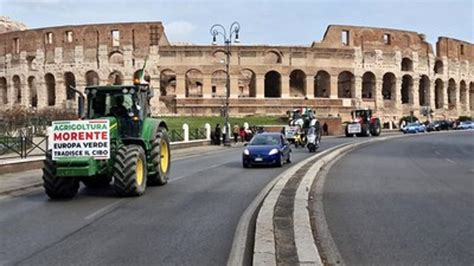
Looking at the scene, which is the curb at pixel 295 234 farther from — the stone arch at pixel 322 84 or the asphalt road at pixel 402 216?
the stone arch at pixel 322 84

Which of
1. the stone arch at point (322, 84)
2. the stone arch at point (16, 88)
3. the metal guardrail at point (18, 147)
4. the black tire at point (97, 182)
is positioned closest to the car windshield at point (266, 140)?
the metal guardrail at point (18, 147)

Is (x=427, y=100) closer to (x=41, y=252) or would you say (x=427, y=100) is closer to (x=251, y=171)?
(x=251, y=171)

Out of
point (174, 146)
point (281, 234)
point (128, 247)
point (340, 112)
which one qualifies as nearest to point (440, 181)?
point (281, 234)

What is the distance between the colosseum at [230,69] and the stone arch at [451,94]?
4.15 m

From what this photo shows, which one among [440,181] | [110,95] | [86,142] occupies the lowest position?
[440,181]

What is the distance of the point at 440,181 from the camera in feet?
56.1

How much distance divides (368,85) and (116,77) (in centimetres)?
3653

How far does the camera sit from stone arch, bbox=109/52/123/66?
3129 inches

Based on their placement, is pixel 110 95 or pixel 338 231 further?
pixel 110 95

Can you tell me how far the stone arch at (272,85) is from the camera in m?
82.8

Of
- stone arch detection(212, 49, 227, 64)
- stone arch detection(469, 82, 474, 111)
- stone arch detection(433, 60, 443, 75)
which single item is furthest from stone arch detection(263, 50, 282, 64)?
stone arch detection(469, 82, 474, 111)

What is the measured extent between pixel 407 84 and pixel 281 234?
86.9 meters

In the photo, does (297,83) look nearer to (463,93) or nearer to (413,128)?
(413,128)

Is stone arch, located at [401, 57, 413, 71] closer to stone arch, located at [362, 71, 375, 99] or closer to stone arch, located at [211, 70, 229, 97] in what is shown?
stone arch, located at [362, 71, 375, 99]
